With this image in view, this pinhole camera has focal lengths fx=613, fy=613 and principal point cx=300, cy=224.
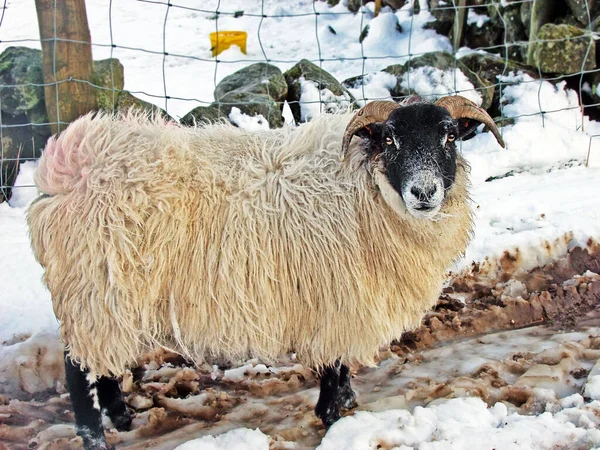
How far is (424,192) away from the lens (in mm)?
2471

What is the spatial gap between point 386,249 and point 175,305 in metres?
0.96

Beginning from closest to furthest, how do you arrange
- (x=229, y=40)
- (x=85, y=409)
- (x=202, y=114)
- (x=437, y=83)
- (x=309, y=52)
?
(x=85, y=409) → (x=202, y=114) → (x=437, y=83) → (x=229, y=40) → (x=309, y=52)

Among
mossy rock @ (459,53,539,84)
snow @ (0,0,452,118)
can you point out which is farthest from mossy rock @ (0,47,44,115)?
mossy rock @ (459,53,539,84)

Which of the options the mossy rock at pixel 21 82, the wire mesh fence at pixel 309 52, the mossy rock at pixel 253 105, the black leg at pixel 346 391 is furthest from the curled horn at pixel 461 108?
the mossy rock at pixel 21 82

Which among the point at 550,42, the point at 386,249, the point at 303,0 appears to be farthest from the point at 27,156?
the point at 303,0

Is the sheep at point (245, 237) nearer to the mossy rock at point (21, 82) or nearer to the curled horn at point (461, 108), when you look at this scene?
the curled horn at point (461, 108)

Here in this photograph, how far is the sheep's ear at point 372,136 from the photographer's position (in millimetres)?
2711

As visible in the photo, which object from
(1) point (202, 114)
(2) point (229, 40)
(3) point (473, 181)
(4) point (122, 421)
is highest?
(2) point (229, 40)

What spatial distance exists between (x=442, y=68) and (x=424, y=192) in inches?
140

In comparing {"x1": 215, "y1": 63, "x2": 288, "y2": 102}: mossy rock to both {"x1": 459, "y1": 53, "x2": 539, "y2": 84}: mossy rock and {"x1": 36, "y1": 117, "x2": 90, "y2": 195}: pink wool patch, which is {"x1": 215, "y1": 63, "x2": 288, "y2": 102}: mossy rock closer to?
{"x1": 459, "y1": 53, "x2": 539, "y2": 84}: mossy rock

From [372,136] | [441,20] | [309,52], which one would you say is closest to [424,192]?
[372,136]

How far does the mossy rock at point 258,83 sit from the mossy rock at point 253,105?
0.12 meters

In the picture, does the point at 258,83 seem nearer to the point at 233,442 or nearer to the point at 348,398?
the point at 348,398

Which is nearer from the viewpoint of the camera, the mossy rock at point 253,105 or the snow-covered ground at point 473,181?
the snow-covered ground at point 473,181
